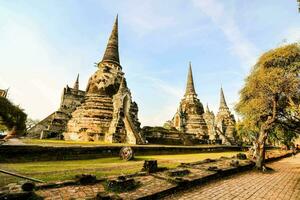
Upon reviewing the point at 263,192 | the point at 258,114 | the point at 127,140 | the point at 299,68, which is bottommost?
the point at 263,192

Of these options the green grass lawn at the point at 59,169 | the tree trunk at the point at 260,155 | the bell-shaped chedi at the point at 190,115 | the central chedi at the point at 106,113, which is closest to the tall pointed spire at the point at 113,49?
the central chedi at the point at 106,113

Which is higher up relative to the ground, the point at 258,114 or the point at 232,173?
the point at 258,114

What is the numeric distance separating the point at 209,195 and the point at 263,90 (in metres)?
10.9

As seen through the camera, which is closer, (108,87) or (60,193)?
(60,193)

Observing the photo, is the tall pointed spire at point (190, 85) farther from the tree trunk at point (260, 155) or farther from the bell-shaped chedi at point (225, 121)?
the tree trunk at point (260, 155)

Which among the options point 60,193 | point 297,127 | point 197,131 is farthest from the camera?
point 197,131

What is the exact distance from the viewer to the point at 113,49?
3388 cm

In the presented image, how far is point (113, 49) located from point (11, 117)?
1265 inches

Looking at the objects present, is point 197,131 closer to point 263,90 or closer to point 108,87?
point 108,87

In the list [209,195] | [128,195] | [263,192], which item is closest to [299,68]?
[263,192]

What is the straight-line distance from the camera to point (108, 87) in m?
28.5

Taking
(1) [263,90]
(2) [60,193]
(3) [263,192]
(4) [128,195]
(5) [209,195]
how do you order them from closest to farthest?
(2) [60,193] < (4) [128,195] < (5) [209,195] < (3) [263,192] < (1) [263,90]

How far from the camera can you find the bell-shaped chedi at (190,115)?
40844 mm

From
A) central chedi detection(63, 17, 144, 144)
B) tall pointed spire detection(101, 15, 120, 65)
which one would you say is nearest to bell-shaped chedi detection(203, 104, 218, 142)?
central chedi detection(63, 17, 144, 144)
